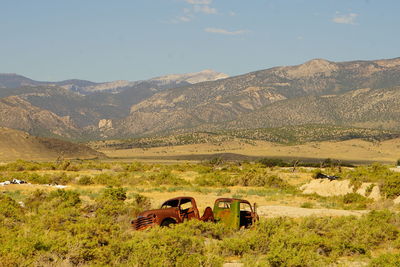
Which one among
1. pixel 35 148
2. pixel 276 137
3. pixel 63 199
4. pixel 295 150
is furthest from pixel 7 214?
pixel 276 137

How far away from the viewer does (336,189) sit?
3189cm

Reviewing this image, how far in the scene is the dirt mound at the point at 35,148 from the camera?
117500mm

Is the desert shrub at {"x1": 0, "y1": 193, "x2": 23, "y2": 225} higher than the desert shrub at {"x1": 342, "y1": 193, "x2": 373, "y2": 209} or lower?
higher

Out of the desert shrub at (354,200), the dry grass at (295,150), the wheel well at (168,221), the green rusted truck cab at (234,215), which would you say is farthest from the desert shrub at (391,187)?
the dry grass at (295,150)

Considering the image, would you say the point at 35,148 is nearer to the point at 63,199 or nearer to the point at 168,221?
the point at 63,199

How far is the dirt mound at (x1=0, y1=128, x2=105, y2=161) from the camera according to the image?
118m

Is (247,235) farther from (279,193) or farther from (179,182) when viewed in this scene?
(179,182)

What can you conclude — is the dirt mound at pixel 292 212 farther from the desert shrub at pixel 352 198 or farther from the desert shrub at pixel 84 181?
the desert shrub at pixel 84 181

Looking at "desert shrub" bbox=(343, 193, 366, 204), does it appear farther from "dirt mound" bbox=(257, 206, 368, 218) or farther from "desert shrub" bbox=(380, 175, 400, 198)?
"dirt mound" bbox=(257, 206, 368, 218)

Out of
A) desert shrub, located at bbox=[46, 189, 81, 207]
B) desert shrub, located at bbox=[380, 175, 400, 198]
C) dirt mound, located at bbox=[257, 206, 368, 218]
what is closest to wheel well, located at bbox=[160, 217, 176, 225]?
desert shrub, located at bbox=[46, 189, 81, 207]

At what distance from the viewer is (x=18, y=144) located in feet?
406

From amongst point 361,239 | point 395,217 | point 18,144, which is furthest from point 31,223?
point 18,144

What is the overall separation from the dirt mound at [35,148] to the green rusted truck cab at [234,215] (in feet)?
340

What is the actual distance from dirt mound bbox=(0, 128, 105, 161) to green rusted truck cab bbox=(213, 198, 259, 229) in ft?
340
